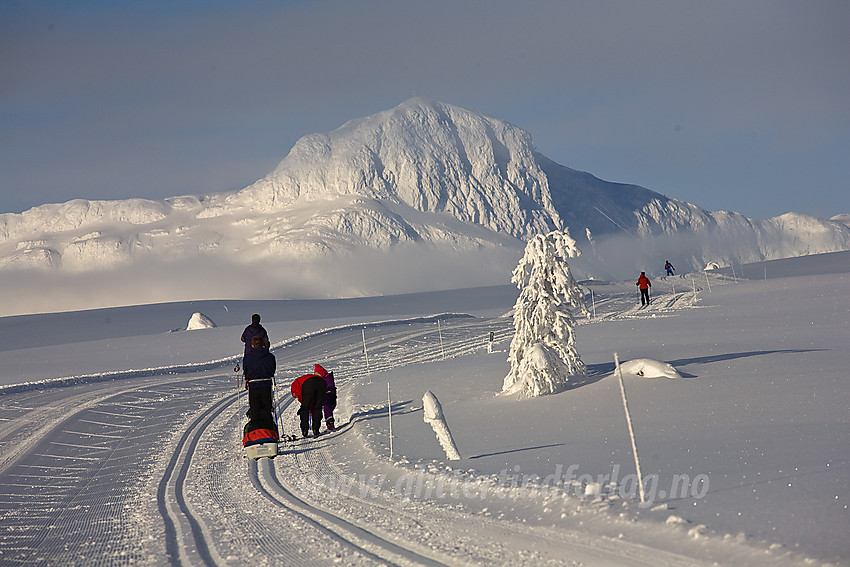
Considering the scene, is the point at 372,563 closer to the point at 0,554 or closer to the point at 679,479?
the point at 679,479

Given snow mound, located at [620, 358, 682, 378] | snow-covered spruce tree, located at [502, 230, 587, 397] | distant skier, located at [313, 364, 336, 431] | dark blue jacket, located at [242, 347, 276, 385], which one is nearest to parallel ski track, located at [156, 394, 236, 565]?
dark blue jacket, located at [242, 347, 276, 385]

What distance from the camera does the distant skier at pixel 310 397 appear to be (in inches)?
520

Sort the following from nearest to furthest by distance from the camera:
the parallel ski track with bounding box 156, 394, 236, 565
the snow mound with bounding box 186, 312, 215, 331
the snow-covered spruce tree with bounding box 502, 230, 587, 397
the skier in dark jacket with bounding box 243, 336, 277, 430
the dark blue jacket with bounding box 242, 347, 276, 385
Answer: the parallel ski track with bounding box 156, 394, 236, 565, the skier in dark jacket with bounding box 243, 336, 277, 430, the dark blue jacket with bounding box 242, 347, 276, 385, the snow-covered spruce tree with bounding box 502, 230, 587, 397, the snow mound with bounding box 186, 312, 215, 331

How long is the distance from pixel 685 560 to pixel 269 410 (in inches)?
319

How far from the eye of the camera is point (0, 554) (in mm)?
6863

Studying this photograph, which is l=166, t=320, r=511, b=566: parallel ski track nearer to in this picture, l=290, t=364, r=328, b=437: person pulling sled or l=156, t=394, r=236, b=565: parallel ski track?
l=156, t=394, r=236, b=565: parallel ski track

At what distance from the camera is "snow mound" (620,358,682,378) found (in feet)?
48.0

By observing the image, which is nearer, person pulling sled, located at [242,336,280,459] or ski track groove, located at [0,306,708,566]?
ski track groove, located at [0,306,708,566]

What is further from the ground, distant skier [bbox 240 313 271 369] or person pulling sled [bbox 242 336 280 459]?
distant skier [bbox 240 313 271 369]

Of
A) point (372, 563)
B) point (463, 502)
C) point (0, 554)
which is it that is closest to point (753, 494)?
point (463, 502)

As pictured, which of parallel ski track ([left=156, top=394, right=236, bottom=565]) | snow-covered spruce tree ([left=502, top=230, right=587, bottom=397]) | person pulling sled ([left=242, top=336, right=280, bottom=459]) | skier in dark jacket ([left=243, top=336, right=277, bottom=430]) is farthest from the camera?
snow-covered spruce tree ([left=502, top=230, right=587, bottom=397])

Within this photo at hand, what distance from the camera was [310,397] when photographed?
13266 mm

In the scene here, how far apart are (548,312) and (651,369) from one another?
106 inches

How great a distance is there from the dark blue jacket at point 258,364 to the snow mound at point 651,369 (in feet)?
24.3
